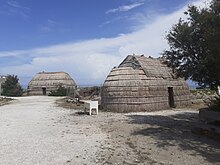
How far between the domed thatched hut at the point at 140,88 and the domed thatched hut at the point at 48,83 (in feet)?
104

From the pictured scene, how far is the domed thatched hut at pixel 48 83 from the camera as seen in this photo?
5994 centimetres

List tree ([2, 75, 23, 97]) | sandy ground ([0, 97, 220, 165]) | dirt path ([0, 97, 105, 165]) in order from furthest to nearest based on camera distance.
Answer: tree ([2, 75, 23, 97]), sandy ground ([0, 97, 220, 165]), dirt path ([0, 97, 105, 165])

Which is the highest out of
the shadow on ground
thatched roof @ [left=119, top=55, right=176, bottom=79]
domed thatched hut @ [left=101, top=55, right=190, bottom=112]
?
thatched roof @ [left=119, top=55, right=176, bottom=79]

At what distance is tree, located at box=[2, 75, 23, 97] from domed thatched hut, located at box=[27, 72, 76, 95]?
7.60ft

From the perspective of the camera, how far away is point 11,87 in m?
60.6

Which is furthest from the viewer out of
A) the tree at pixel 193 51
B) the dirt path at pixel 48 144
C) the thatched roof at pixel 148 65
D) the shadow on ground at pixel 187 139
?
the thatched roof at pixel 148 65

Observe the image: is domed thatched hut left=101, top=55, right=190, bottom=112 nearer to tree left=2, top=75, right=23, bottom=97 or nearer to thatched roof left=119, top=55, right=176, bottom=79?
thatched roof left=119, top=55, right=176, bottom=79

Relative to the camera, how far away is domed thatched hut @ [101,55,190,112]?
26.9 metres

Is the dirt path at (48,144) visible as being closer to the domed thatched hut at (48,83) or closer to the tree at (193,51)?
the tree at (193,51)

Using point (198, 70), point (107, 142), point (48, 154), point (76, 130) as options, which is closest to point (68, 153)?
point (48, 154)

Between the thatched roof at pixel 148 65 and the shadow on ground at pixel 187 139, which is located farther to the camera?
the thatched roof at pixel 148 65

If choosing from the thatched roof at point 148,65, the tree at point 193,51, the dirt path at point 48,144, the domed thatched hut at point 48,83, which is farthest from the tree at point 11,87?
the tree at point 193,51

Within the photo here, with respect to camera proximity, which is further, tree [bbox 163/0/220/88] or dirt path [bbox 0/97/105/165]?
tree [bbox 163/0/220/88]

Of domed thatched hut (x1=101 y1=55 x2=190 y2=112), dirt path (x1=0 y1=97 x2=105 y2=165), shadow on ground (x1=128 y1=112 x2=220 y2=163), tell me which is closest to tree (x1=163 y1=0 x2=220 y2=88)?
shadow on ground (x1=128 y1=112 x2=220 y2=163)
